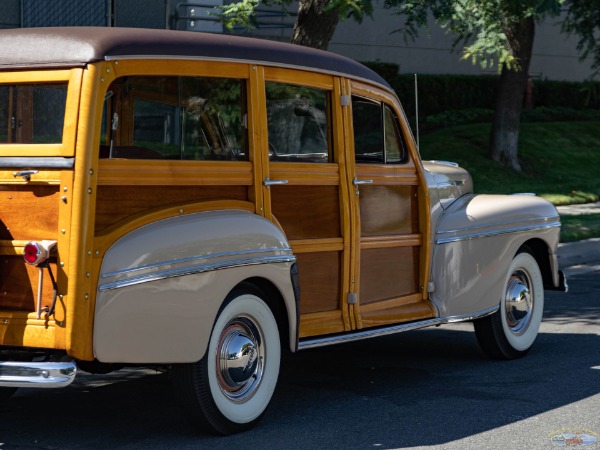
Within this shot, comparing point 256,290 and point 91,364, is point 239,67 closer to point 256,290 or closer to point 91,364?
point 256,290

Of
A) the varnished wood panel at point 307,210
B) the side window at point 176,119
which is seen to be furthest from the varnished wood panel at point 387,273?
the side window at point 176,119

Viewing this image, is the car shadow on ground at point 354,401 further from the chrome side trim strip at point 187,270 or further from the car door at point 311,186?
the chrome side trim strip at point 187,270

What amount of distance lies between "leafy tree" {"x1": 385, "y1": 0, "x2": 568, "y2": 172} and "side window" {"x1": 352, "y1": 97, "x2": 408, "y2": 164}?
6.35 m

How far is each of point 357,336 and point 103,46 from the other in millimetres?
2371

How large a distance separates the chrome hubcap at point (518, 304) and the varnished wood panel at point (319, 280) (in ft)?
6.05

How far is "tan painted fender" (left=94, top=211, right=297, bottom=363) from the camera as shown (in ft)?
17.5

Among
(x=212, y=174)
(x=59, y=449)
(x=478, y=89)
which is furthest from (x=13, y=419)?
(x=478, y=89)

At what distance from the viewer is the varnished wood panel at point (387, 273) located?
23.2 ft

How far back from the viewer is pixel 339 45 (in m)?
25.7

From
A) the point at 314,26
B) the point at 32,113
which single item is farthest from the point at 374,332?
the point at 314,26

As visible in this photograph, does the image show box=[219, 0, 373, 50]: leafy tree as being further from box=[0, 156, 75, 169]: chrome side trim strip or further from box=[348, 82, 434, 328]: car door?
box=[0, 156, 75, 169]: chrome side trim strip

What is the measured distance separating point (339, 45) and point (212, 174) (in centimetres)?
2008

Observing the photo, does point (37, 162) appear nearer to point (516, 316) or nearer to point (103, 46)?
point (103, 46)

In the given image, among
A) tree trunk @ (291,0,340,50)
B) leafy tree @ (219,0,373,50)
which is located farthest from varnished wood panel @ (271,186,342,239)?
tree trunk @ (291,0,340,50)
